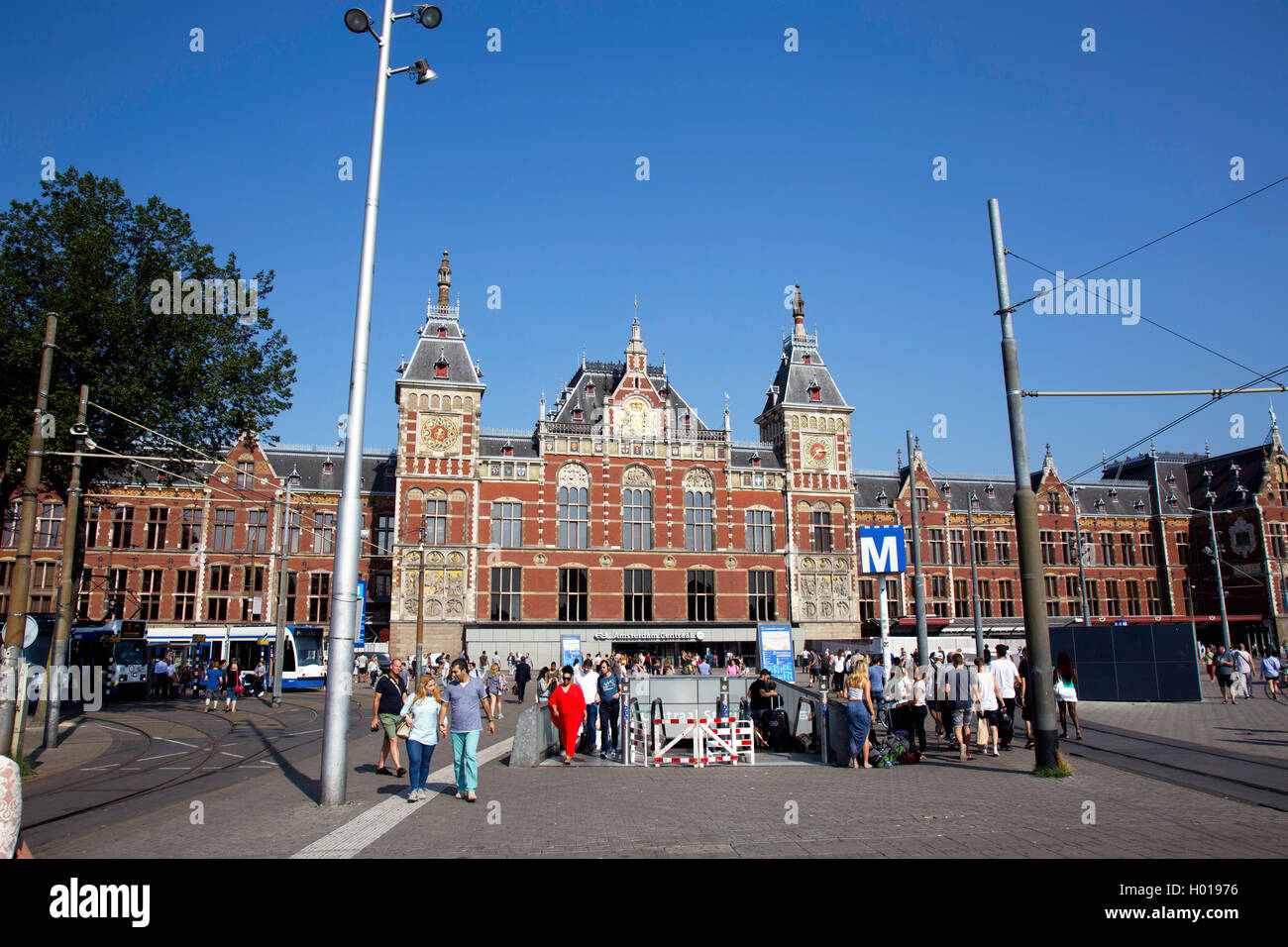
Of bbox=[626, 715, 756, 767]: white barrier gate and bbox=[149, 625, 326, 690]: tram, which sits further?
bbox=[149, 625, 326, 690]: tram

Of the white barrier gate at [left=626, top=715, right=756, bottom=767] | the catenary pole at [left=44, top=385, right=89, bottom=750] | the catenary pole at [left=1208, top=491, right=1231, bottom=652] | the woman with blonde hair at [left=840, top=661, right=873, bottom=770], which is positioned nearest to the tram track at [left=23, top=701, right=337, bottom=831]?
the catenary pole at [left=44, top=385, right=89, bottom=750]

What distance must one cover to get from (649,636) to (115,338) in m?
32.5

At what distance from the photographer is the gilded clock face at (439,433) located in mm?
48531

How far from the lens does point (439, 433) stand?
48.7 metres

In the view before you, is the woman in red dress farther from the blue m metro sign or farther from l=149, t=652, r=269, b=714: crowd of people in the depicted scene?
l=149, t=652, r=269, b=714: crowd of people

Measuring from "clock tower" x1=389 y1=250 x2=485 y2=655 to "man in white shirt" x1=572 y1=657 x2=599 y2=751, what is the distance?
3049 centimetres

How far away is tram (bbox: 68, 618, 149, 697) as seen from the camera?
32844 mm

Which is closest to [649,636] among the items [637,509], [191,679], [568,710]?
[637,509]

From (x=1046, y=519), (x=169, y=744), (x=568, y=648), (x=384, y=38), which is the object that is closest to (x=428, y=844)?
(x=384, y=38)

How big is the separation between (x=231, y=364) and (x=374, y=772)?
52.2 ft

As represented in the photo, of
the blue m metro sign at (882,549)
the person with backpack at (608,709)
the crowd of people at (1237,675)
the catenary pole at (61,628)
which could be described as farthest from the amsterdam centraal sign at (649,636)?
the catenary pole at (61,628)

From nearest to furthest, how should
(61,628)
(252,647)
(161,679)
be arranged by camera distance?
1. (61,628)
2. (161,679)
3. (252,647)

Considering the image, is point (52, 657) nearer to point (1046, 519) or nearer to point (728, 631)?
point (728, 631)

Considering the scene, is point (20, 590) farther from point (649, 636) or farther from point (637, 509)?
point (637, 509)
